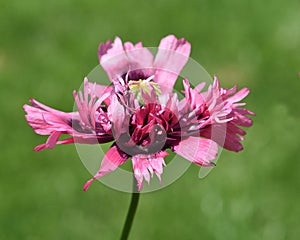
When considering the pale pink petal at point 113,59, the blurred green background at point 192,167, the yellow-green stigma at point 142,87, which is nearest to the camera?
the yellow-green stigma at point 142,87

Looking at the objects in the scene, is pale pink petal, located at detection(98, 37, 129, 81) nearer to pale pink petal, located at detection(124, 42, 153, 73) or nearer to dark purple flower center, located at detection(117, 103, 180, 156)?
pale pink petal, located at detection(124, 42, 153, 73)

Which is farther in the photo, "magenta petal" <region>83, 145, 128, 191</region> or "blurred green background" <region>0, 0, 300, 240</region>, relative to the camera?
"blurred green background" <region>0, 0, 300, 240</region>

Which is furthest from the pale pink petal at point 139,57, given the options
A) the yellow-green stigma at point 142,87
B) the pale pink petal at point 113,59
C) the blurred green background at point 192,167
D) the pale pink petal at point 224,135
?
the blurred green background at point 192,167

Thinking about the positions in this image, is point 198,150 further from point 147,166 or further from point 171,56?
point 171,56

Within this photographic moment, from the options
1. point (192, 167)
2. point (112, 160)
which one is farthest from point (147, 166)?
point (192, 167)

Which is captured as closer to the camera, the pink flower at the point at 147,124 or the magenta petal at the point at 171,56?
the pink flower at the point at 147,124

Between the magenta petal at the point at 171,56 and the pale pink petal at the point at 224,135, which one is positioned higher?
the magenta petal at the point at 171,56

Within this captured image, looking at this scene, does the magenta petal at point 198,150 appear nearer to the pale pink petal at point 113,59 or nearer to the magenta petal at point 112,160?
the magenta petal at point 112,160

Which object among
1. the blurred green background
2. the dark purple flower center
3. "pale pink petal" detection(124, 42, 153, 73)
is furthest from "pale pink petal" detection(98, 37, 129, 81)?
the blurred green background

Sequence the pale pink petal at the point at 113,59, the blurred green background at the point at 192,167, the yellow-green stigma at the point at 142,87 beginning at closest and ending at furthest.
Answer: the yellow-green stigma at the point at 142,87 < the pale pink petal at the point at 113,59 < the blurred green background at the point at 192,167
